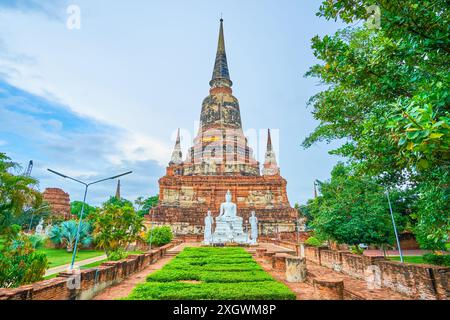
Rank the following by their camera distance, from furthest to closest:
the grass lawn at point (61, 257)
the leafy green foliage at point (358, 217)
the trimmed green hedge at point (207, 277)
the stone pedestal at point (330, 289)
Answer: the grass lawn at point (61, 257)
the leafy green foliage at point (358, 217)
the trimmed green hedge at point (207, 277)
the stone pedestal at point (330, 289)

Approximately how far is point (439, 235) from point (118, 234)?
1432cm

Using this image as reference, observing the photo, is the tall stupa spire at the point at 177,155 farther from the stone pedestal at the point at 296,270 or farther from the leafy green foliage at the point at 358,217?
the stone pedestal at the point at 296,270

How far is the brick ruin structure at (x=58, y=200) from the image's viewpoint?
46141 mm

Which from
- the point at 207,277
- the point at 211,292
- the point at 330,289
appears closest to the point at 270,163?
the point at 207,277

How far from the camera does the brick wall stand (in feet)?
20.2

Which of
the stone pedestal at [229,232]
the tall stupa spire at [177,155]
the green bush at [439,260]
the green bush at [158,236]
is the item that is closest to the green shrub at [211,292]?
the green bush at [439,260]

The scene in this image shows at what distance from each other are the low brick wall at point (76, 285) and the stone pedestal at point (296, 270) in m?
5.87

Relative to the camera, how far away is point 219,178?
3528 cm

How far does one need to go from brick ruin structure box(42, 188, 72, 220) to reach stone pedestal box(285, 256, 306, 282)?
47.7 meters

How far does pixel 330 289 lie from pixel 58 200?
53023 mm

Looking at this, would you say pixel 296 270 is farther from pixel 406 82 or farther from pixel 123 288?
pixel 406 82

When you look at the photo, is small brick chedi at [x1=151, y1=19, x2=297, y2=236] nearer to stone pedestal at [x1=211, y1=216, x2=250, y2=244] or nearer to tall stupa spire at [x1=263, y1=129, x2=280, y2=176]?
tall stupa spire at [x1=263, y1=129, x2=280, y2=176]

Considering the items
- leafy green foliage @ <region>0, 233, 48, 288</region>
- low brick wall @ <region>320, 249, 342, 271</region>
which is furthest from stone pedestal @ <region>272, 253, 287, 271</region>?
leafy green foliage @ <region>0, 233, 48, 288</region>
